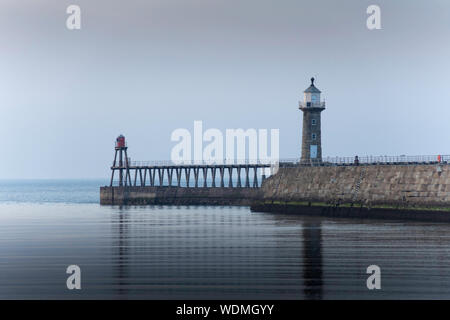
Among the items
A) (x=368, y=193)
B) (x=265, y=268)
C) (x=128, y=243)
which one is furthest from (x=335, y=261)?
(x=368, y=193)

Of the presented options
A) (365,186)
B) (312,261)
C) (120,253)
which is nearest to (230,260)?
(312,261)

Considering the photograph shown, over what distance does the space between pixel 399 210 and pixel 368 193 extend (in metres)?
4.81

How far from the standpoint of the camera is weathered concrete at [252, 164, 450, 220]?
56875mm

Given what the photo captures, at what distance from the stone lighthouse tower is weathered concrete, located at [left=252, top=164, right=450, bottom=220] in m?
4.12

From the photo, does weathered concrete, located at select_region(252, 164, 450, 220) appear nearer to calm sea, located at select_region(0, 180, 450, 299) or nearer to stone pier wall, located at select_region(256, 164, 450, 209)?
stone pier wall, located at select_region(256, 164, 450, 209)

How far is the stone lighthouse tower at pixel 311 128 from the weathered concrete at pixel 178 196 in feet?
25.1

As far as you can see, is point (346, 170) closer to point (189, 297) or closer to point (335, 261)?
point (335, 261)

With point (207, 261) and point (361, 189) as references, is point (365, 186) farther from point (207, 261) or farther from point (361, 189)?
point (207, 261)

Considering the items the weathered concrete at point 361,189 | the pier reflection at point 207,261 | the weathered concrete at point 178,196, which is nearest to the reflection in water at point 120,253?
the pier reflection at point 207,261

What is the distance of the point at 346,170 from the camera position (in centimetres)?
6938

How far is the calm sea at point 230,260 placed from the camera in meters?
28.5

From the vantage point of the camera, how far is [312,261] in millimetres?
35812

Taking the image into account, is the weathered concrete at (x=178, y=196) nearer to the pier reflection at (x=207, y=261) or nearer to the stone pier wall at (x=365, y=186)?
the stone pier wall at (x=365, y=186)

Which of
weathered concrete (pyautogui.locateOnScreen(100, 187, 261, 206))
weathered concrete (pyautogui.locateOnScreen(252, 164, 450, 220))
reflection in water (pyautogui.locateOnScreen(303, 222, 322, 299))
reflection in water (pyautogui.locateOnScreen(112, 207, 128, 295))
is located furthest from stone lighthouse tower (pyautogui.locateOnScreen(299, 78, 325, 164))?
reflection in water (pyautogui.locateOnScreen(303, 222, 322, 299))
